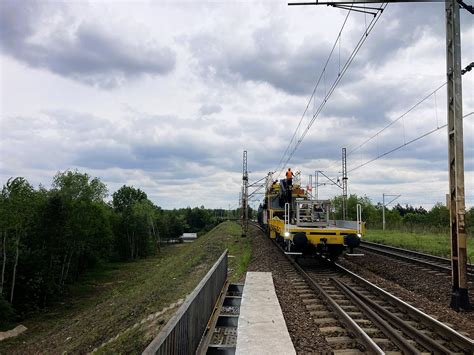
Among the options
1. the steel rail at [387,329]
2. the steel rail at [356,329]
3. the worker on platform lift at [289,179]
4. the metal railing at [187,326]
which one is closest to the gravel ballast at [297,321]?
the steel rail at [356,329]

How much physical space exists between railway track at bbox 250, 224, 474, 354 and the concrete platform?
780 millimetres

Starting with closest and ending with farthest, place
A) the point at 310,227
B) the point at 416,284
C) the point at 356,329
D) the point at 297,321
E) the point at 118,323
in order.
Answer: the point at 356,329 < the point at 297,321 < the point at 416,284 < the point at 118,323 < the point at 310,227

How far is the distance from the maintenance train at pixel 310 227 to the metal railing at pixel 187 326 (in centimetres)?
666

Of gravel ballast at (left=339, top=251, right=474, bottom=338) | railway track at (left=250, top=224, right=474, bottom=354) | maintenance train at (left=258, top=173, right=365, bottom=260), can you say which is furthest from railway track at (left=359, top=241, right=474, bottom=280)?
railway track at (left=250, top=224, right=474, bottom=354)

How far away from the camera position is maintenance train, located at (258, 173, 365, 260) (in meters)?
14.5

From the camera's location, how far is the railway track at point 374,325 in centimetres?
620

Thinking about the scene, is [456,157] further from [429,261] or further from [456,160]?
[429,261]

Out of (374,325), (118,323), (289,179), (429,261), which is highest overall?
(289,179)

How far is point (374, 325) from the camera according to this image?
24.7 ft

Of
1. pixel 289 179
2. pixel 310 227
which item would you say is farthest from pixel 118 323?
pixel 289 179

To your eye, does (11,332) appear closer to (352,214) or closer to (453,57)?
(453,57)

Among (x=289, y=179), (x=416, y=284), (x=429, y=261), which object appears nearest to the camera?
(x=416, y=284)

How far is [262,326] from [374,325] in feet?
7.31

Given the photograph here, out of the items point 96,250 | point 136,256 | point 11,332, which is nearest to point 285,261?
point 11,332
